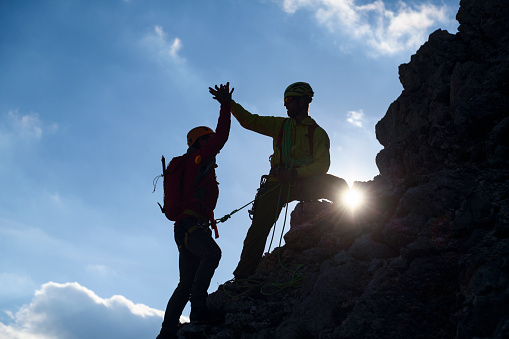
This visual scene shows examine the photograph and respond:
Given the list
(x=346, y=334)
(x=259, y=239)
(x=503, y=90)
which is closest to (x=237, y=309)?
(x=259, y=239)

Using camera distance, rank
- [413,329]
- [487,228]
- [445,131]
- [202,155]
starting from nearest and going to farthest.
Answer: [413,329]
[487,228]
[202,155]
[445,131]

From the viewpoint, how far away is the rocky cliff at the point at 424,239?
16.9 ft

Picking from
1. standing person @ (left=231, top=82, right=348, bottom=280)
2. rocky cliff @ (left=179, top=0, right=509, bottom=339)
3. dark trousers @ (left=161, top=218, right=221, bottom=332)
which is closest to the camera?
rocky cliff @ (left=179, top=0, right=509, bottom=339)

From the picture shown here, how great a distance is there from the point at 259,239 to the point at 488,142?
5.50m

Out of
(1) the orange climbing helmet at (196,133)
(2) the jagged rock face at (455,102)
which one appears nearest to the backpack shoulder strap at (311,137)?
(1) the orange climbing helmet at (196,133)

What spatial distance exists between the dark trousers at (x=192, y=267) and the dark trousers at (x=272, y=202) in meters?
1.63

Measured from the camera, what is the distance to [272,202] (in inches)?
373

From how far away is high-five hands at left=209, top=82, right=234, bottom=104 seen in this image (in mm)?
8734

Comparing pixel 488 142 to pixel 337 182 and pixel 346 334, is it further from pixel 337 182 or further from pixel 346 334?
pixel 346 334

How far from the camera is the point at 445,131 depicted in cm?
998

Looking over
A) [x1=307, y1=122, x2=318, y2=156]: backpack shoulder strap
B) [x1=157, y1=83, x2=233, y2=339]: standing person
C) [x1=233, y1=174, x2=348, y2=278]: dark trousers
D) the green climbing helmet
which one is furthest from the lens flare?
[x1=157, y1=83, x2=233, y2=339]: standing person

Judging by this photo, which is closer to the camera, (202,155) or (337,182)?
(202,155)

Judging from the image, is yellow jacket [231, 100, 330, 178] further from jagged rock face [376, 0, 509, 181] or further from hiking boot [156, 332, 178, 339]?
hiking boot [156, 332, 178, 339]

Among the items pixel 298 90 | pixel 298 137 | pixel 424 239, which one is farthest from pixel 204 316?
pixel 298 90
